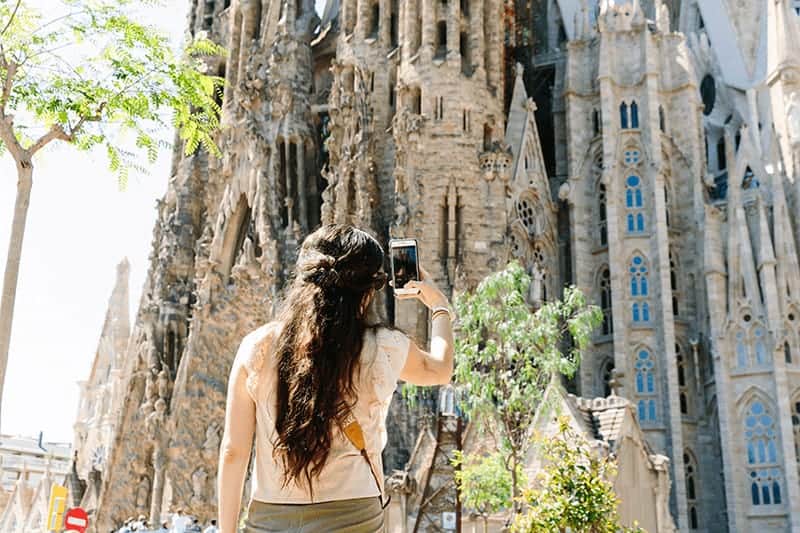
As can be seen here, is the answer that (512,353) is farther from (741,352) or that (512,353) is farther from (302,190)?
(302,190)

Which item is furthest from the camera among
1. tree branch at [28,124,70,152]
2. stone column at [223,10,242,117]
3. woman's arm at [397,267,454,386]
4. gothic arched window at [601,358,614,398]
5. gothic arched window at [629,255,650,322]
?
stone column at [223,10,242,117]

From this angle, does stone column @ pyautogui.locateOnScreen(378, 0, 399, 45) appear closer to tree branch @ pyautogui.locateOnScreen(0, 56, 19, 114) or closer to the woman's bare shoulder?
tree branch @ pyautogui.locateOnScreen(0, 56, 19, 114)

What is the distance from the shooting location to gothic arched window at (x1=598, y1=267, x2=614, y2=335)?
97.8ft

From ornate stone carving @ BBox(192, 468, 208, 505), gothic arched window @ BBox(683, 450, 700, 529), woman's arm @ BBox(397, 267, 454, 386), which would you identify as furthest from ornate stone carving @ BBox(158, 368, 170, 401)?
woman's arm @ BBox(397, 267, 454, 386)

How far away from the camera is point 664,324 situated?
1109 inches

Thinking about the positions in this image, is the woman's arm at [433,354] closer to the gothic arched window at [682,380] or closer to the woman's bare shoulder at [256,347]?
the woman's bare shoulder at [256,347]

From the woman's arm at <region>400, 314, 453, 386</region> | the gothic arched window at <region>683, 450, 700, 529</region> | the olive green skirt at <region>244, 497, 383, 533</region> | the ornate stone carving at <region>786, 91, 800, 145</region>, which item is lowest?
the olive green skirt at <region>244, 497, 383, 533</region>

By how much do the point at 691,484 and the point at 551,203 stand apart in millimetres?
9272

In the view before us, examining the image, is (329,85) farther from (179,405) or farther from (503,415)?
(503,415)

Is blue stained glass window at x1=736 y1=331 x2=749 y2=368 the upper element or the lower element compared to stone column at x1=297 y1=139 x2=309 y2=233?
lower

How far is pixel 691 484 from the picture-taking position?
27750 mm

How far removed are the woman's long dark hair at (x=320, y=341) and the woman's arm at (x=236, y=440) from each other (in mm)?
97

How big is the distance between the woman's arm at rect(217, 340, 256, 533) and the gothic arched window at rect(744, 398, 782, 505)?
26.0 meters

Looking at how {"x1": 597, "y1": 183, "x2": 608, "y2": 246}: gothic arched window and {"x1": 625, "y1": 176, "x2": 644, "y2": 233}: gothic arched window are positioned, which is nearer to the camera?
{"x1": 625, "y1": 176, "x2": 644, "y2": 233}: gothic arched window
